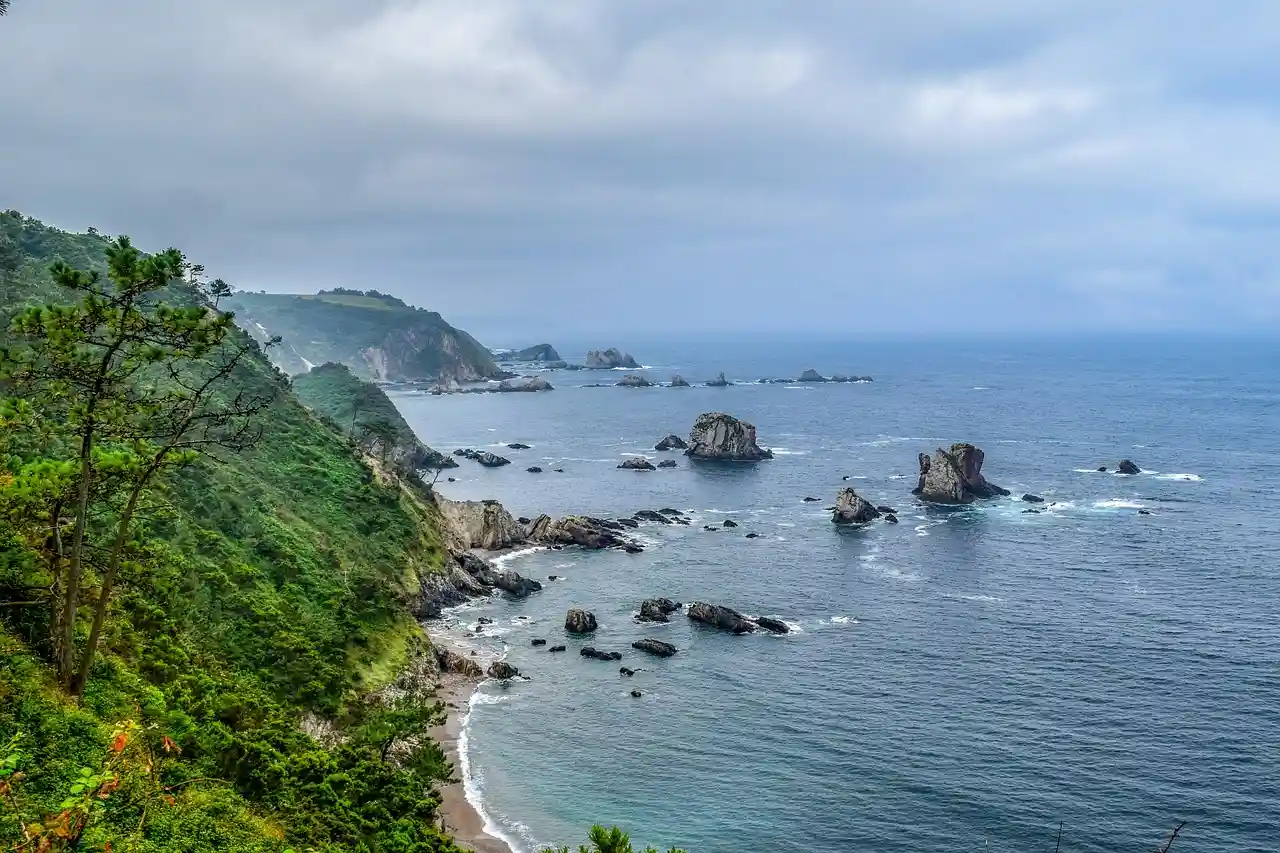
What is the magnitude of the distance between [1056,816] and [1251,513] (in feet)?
334

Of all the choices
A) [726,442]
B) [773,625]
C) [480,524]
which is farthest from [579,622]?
[726,442]

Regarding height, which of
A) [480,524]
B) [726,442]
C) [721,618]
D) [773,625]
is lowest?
[773,625]

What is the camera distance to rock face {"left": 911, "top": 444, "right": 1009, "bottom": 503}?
146 m

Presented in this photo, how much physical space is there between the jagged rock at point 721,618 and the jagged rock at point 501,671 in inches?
860

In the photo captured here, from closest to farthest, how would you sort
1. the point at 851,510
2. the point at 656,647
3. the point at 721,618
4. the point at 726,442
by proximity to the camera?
the point at 656,647 → the point at 721,618 → the point at 851,510 → the point at 726,442

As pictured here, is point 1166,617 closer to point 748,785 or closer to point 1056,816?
point 1056,816

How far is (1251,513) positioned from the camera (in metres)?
135

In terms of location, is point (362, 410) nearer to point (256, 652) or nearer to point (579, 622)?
point (579, 622)

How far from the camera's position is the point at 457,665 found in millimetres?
81125

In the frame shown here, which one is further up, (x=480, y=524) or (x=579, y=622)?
(x=480, y=524)

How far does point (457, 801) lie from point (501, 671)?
19916 mm

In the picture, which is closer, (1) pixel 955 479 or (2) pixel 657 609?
(2) pixel 657 609

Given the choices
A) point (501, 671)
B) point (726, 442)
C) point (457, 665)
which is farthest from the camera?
point (726, 442)

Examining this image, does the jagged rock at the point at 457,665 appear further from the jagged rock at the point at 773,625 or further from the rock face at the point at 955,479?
the rock face at the point at 955,479
